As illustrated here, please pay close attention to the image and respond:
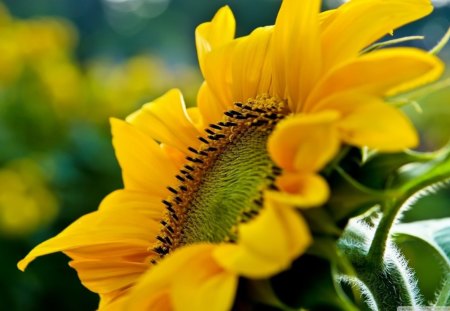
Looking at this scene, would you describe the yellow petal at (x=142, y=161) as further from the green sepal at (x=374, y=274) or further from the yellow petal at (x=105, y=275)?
the green sepal at (x=374, y=274)

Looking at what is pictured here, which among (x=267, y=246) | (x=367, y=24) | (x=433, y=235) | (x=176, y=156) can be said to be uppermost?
(x=367, y=24)

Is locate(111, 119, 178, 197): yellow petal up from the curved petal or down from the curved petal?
up

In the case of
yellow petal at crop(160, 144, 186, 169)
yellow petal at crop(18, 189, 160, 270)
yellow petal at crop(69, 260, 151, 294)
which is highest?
yellow petal at crop(160, 144, 186, 169)

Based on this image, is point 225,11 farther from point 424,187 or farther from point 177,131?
point 424,187

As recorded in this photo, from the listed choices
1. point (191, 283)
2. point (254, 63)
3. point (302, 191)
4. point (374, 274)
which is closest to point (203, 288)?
point (191, 283)

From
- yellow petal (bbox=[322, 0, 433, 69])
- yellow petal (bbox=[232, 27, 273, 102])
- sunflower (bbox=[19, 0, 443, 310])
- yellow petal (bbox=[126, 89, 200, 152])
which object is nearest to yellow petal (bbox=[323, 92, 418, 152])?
sunflower (bbox=[19, 0, 443, 310])

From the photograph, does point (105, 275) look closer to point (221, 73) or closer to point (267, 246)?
point (221, 73)

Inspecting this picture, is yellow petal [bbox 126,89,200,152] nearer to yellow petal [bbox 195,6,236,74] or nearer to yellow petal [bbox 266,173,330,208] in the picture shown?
yellow petal [bbox 195,6,236,74]

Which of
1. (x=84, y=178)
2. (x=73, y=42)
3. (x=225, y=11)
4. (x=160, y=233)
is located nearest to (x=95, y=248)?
(x=160, y=233)
